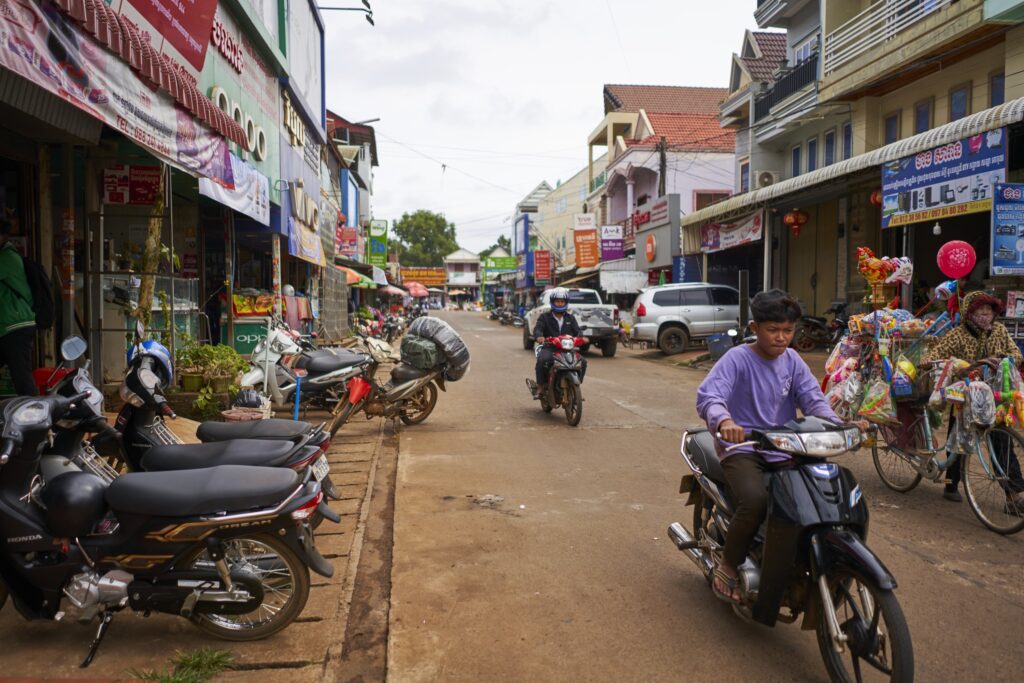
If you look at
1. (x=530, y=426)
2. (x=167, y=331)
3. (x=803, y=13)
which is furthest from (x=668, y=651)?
(x=803, y=13)

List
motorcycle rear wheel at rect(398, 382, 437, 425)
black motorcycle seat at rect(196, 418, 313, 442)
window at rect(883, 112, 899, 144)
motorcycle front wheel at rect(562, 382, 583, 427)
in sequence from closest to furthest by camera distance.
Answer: black motorcycle seat at rect(196, 418, 313, 442)
motorcycle front wheel at rect(562, 382, 583, 427)
motorcycle rear wheel at rect(398, 382, 437, 425)
window at rect(883, 112, 899, 144)

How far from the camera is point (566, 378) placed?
30.2 feet

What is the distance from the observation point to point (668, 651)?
3.35m

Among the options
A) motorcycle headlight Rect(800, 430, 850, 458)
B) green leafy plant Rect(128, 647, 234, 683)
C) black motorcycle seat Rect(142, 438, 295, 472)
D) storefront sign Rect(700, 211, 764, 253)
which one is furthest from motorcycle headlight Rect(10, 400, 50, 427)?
storefront sign Rect(700, 211, 764, 253)

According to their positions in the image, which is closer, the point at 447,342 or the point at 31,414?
the point at 31,414

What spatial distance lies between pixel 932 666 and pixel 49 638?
12.8 feet

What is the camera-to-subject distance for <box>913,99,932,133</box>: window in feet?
49.4

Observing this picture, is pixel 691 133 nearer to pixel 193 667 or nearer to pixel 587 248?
pixel 587 248

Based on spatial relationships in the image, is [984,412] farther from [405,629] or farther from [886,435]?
[405,629]

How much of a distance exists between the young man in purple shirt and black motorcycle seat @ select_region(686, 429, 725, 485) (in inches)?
8.7

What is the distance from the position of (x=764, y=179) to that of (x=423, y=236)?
253 feet

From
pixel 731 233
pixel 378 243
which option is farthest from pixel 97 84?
pixel 378 243

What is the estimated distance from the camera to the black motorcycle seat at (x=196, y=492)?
3250mm

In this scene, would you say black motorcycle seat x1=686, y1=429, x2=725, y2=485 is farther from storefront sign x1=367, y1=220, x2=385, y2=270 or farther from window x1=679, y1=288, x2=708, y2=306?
storefront sign x1=367, y1=220, x2=385, y2=270
